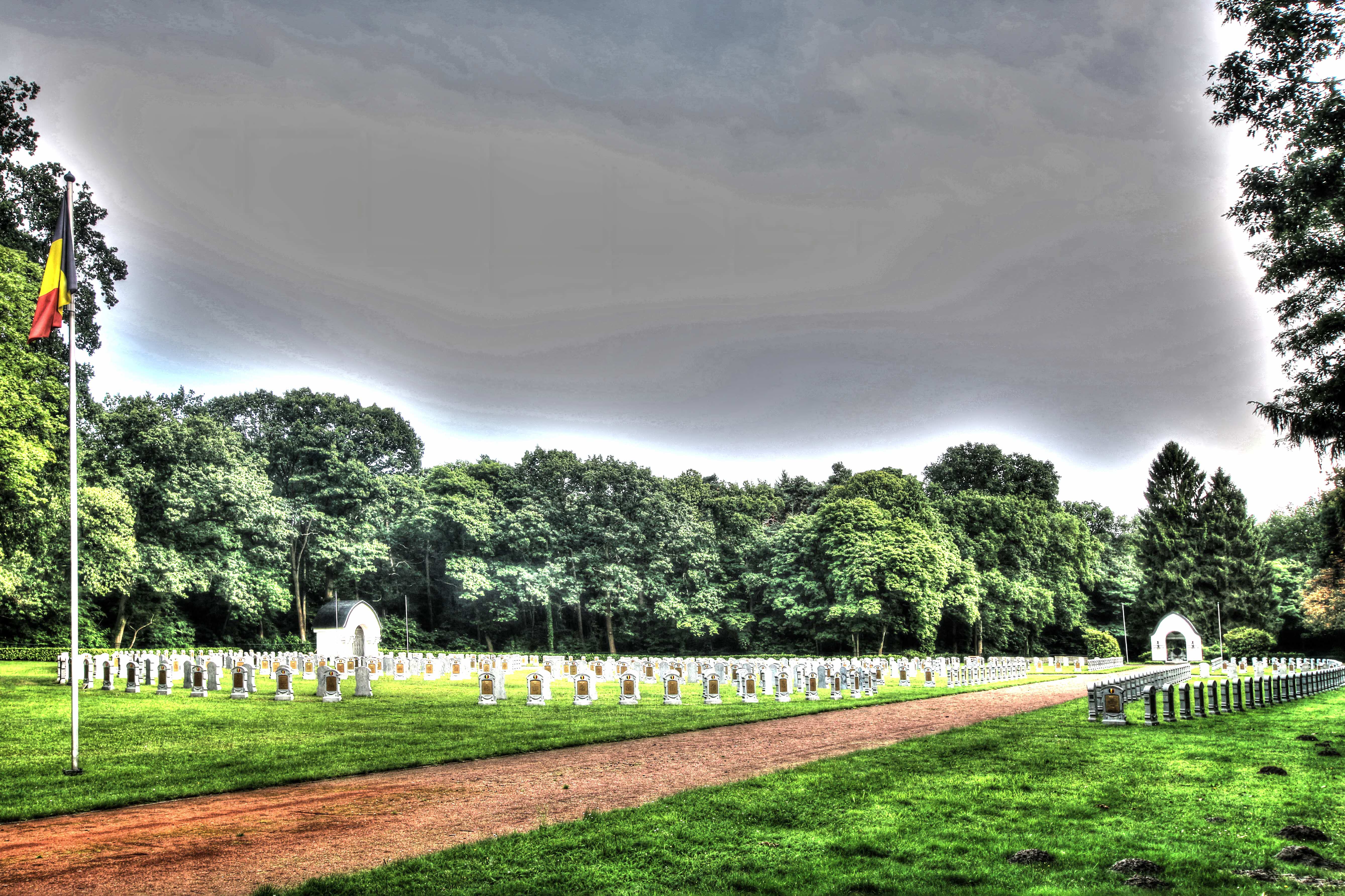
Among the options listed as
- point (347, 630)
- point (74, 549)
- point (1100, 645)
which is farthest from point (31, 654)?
point (1100, 645)

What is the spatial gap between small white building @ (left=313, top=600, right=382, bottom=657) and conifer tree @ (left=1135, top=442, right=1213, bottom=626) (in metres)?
55.5

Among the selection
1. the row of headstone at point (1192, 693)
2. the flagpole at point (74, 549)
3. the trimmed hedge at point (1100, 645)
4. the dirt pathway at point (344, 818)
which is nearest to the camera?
the dirt pathway at point (344, 818)

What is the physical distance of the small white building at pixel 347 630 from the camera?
147ft

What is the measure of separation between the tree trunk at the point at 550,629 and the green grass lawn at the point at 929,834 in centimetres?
4231

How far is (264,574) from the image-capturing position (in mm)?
47031

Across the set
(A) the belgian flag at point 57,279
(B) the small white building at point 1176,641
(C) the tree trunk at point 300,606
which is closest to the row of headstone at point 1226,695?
(A) the belgian flag at point 57,279

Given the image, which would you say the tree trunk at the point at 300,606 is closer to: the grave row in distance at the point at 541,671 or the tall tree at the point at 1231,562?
the grave row in distance at the point at 541,671

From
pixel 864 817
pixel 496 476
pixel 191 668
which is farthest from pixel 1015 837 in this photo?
pixel 496 476

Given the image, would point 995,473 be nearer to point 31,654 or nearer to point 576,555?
point 576,555

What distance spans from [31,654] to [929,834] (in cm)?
4052

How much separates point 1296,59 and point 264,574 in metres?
47.8

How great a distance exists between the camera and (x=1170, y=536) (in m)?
A: 66.9

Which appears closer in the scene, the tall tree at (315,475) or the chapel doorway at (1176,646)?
the tall tree at (315,475)

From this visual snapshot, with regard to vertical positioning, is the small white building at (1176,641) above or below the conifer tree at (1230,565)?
below
